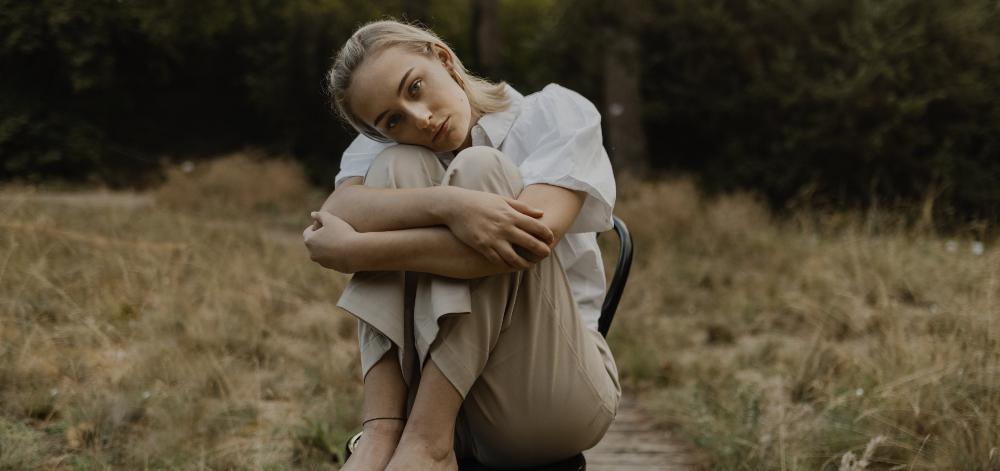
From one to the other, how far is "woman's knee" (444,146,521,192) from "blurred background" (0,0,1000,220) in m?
4.03

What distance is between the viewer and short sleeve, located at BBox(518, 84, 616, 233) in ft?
5.40

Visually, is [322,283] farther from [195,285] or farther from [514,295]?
[514,295]

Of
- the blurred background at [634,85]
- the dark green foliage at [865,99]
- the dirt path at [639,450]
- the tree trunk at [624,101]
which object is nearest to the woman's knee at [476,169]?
the dirt path at [639,450]

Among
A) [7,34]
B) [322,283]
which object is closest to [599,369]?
[322,283]

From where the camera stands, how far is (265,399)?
113 inches

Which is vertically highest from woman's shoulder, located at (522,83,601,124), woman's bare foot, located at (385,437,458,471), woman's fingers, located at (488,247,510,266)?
woman's shoulder, located at (522,83,601,124)

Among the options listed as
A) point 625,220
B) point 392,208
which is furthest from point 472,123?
point 625,220

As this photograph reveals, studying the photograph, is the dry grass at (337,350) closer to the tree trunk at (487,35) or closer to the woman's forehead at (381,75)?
the woman's forehead at (381,75)

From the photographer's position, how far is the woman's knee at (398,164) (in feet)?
5.50

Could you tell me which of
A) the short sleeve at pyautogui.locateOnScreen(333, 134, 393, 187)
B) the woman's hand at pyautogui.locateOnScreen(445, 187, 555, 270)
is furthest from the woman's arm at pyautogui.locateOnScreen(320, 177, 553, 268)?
the short sleeve at pyautogui.locateOnScreen(333, 134, 393, 187)

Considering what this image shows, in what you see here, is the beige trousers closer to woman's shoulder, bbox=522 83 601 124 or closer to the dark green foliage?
woman's shoulder, bbox=522 83 601 124

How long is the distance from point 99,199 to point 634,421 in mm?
6194

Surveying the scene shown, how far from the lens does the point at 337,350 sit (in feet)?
10.8

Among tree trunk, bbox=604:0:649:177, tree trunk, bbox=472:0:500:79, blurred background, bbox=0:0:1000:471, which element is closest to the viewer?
blurred background, bbox=0:0:1000:471
